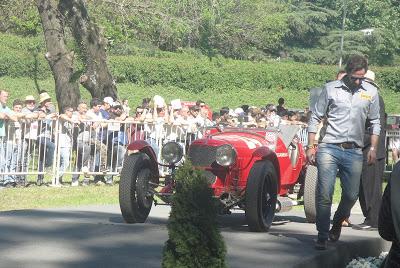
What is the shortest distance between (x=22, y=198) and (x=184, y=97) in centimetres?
3975

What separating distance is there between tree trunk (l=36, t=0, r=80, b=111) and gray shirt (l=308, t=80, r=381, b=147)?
1590 centimetres

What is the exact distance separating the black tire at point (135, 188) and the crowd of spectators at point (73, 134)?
496 cm

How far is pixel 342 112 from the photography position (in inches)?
395

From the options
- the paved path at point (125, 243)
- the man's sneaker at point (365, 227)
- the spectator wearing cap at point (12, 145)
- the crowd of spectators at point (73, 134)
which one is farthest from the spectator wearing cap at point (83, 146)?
the man's sneaker at point (365, 227)

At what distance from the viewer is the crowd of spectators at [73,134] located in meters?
17.7

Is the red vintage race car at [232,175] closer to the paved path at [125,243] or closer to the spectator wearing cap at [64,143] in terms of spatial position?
the paved path at [125,243]

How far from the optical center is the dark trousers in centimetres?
1203

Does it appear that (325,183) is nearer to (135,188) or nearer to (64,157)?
(135,188)

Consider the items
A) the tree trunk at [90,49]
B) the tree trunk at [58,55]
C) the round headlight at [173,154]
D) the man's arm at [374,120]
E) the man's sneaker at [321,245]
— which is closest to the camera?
the man's sneaker at [321,245]

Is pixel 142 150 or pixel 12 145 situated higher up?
pixel 142 150

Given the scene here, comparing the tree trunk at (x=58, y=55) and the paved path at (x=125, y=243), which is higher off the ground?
the tree trunk at (x=58, y=55)

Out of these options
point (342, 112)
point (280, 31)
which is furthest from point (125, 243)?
point (280, 31)

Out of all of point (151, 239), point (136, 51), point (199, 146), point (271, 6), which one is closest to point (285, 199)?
point (199, 146)

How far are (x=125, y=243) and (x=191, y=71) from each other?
46.2m
